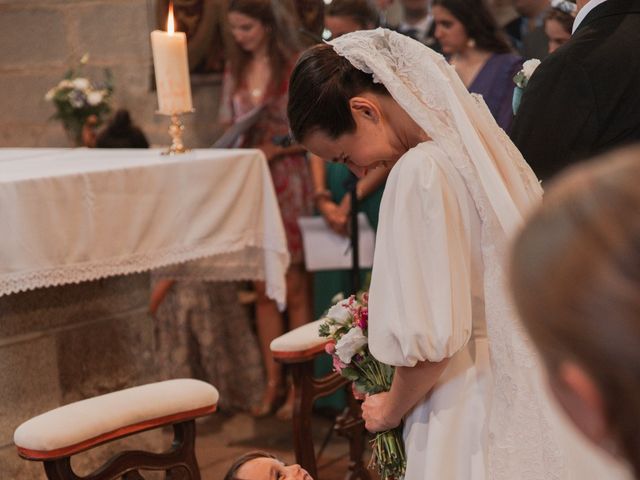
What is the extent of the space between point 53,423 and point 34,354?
0.89 m

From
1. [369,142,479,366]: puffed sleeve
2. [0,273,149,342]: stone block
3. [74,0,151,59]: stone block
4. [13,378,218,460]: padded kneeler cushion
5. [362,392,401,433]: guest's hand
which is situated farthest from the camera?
[74,0,151,59]: stone block

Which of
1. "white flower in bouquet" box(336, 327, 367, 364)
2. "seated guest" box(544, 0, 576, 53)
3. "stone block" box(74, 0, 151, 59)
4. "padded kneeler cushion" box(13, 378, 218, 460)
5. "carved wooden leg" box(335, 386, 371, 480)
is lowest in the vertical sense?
"carved wooden leg" box(335, 386, 371, 480)

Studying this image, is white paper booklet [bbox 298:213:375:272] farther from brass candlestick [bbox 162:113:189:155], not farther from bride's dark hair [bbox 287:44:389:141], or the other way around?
bride's dark hair [bbox 287:44:389:141]

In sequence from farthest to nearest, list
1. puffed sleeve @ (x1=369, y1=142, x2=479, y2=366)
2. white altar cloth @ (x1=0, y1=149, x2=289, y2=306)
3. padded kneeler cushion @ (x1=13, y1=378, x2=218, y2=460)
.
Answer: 1. white altar cloth @ (x1=0, y1=149, x2=289, y2=306)
2. padded kneeler cushion @ (x1=13, y1=378, x2=218, y2=460)
3. puffed sleeve @ (x1=369, y1=142, x2=479, y2=366)

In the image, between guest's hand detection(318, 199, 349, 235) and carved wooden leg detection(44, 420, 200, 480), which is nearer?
carved wooden leg detection(44, 420, 200, 480)

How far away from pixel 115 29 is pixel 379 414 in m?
4.09

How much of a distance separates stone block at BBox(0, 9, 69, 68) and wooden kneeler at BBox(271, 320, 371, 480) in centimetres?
331

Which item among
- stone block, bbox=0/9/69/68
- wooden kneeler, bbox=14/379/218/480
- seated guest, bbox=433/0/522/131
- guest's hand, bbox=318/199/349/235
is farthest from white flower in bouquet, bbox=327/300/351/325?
stone block, bbox=0/9/69/68

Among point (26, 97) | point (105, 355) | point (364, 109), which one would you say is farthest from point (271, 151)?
point (364, 109)

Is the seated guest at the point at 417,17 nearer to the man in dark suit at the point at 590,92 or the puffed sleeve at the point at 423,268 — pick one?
the man in dark suit at the point at 590,92

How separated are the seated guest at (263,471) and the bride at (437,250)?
48 cm

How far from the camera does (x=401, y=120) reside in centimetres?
228

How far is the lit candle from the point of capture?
3.86 meters

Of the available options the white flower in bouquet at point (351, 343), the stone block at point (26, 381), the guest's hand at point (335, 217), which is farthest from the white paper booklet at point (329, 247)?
the white flower in bouquet at point (351, 343)
